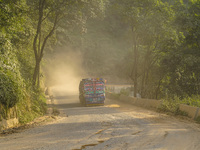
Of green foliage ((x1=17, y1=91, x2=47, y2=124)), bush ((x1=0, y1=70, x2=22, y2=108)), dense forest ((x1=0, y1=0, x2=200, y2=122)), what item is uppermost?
dense forest ((x1=0, y1=0, x2=200, y2=122))

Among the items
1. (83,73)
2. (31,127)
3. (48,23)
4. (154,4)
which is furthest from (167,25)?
(83,73)

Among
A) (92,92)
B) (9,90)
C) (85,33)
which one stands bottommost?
(92,92)

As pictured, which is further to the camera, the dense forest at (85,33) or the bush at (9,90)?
the dense forest at (85,33)

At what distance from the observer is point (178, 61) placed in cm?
2734

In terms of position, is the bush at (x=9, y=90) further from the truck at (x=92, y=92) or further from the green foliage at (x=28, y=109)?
the truck at (x=92, y=92)

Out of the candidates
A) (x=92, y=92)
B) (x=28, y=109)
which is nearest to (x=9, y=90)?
(x=28, y=109)

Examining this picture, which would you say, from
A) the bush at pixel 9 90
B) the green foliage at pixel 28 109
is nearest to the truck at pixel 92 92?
the green foliage at pixel 28 109

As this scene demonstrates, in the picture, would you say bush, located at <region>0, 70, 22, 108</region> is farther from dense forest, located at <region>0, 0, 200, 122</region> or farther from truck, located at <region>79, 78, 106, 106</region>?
truck, located at <region>79, 78, 106, 106</region>

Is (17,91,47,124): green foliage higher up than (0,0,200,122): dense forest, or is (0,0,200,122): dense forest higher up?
(0,0,200,122): dense forest

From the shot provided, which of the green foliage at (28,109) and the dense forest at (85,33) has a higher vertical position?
the dense forest at (85,33)

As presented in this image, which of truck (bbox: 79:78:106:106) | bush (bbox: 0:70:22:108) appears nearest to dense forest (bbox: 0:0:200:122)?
bush (bbox: 0:70:22:108)

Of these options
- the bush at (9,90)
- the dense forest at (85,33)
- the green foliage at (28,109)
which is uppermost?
the dense forest at (85,33)

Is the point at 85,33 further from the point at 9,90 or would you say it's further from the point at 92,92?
the point at 9,90

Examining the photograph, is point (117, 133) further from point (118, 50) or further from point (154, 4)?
point (118, 50)
